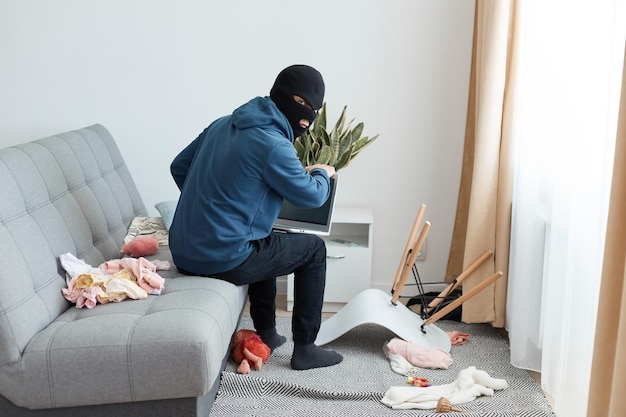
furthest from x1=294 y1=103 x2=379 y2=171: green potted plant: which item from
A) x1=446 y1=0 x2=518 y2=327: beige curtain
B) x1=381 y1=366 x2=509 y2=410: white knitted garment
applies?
x1=381 y1=366 x2=509 y2=410: white knitted garment

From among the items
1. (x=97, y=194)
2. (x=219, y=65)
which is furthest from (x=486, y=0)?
(x=97, y=194)

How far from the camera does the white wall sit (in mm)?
3799

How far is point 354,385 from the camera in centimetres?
283

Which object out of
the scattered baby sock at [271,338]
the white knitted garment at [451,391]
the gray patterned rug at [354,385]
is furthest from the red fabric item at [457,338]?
the scattered baby sock at [271,338]

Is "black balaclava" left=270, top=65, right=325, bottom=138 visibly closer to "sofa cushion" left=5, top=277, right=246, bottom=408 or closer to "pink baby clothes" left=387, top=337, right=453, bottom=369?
"sofa cushion" left=5, top=277, right=246, bottom=408

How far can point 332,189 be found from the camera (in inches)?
130

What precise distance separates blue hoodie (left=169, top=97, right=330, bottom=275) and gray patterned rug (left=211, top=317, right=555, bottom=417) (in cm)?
44

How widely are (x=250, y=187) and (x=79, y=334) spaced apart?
759 mm

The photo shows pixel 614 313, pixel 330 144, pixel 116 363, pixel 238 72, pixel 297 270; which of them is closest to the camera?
pixel 614 313

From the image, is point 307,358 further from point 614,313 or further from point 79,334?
point 614,313

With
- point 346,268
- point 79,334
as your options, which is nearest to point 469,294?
point 346,268

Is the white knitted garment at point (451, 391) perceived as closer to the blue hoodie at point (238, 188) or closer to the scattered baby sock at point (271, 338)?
the scattered baby sock at point (271, 338)

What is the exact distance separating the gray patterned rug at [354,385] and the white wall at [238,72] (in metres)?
0.97

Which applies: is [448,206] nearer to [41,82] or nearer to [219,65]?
[219,65]
